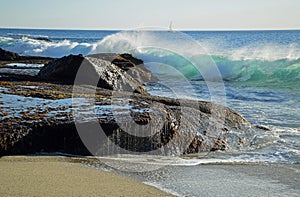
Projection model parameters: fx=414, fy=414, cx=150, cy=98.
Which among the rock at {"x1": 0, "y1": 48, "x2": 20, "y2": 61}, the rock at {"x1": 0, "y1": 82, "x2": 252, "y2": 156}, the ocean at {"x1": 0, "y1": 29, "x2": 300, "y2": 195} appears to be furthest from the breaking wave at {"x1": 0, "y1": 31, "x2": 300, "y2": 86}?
the rock at {"x1": 0, "y1": 82, "x2": 252, "y2": 156}

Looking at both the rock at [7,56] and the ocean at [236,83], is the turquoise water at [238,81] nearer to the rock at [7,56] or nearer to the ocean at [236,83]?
the ocean at [236,83]

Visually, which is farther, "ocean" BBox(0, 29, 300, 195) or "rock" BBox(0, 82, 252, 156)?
"ocean" BBox(0, 29, 300, 195)

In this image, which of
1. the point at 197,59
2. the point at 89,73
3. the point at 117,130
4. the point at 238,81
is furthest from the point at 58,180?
the point at 197,59

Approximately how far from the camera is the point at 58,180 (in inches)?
134

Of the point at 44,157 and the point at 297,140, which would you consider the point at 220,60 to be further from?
the point at 44,157

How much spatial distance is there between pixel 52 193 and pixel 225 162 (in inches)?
89.2

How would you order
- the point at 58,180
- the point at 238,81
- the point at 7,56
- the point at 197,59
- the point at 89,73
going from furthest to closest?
1. the point at 197,59
2. the point at 238,81
3. the point at 7,56
4. the point at 89,73
5. the point at 58,180

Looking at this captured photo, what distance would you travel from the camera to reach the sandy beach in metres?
3.14

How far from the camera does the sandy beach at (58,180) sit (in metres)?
3.14

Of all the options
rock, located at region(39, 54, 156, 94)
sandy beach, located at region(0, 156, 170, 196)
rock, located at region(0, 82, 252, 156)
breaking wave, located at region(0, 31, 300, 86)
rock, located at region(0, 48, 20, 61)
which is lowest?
sandy beach, located at region(0, 156, 170, 196)

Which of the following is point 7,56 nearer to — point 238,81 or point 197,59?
point 238,81

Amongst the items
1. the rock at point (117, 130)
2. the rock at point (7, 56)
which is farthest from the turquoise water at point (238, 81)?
the rock at point (7, 56)

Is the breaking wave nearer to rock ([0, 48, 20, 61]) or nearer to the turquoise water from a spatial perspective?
the turquoise water

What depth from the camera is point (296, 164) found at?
482cm
